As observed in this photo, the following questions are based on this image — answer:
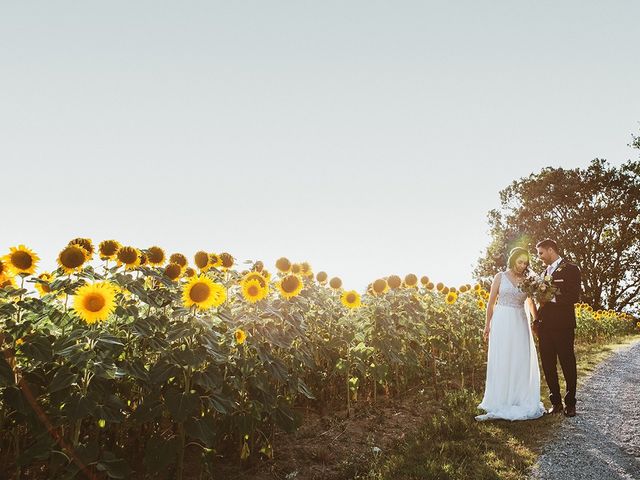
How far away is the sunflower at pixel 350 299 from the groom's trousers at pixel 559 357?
2.79 metres

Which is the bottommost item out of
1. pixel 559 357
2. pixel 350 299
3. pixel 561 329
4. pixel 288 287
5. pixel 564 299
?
pixel 559 357

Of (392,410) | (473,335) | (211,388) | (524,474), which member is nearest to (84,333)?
(211,388)

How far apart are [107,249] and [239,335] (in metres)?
1.51

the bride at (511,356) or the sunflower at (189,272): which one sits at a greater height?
the sunflower at (189,272)

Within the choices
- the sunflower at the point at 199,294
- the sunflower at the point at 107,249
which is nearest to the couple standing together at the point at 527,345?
the sunflower at the point at 199,294

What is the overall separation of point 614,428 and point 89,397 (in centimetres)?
635

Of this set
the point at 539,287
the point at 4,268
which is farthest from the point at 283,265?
the point at 539,287

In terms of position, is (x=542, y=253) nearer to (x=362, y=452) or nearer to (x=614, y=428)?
(x=614, y=428)

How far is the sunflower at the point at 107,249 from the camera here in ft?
15.6

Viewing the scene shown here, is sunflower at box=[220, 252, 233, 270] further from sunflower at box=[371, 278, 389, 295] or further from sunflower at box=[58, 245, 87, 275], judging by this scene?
sunflower at box=[371, 278, 389, 295]

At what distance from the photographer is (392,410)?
24.3 ft

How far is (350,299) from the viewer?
739 cm

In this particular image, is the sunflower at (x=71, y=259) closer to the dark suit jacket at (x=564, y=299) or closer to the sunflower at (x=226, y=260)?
the sunflower at (x=226, y=260)

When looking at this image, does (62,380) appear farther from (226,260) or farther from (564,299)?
(564,299)
